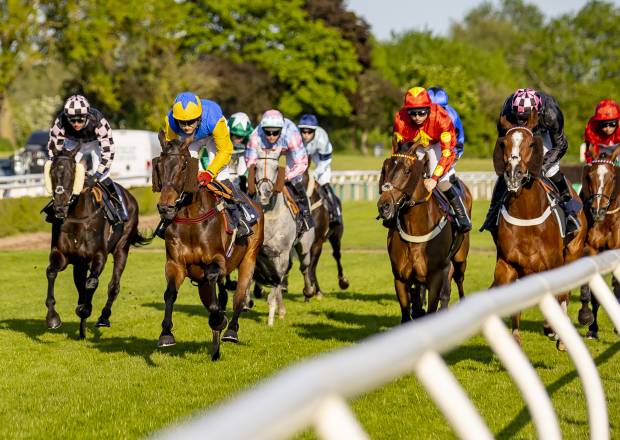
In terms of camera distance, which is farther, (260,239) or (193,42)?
(193,42)

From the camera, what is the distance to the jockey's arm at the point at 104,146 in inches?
408

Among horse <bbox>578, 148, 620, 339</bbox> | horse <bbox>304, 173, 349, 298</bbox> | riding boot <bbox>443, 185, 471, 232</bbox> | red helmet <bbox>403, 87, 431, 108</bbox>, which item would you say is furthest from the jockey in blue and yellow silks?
horse <bbox>304, 173, 349, 298</bbox>

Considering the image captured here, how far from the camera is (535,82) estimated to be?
92625 millimetres

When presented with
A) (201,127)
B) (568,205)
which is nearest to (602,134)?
(568,205)

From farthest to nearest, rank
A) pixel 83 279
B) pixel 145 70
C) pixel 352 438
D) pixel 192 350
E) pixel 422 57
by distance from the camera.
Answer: pixel 422 57 → pixel 145 70 → pixel 83 279 → pixel 192 350 → pixel 352 438

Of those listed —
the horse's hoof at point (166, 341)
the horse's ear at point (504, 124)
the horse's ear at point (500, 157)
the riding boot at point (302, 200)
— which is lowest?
the horse's hoof at point (166, 341)

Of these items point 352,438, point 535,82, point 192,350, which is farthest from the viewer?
point 535,82

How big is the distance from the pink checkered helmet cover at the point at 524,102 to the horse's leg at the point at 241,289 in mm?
2790

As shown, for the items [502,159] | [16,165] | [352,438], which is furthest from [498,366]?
[16,165]

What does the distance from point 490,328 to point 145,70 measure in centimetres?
5165

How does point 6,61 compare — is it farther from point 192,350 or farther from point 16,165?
point 192,350

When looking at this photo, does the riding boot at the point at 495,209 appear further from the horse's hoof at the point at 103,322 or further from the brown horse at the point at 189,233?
the horse's hoof at the point at 103,322

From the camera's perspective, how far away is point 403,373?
260cm

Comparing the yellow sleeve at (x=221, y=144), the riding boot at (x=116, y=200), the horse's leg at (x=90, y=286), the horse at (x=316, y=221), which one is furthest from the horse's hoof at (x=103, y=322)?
the horse at (x=316, y=221)
